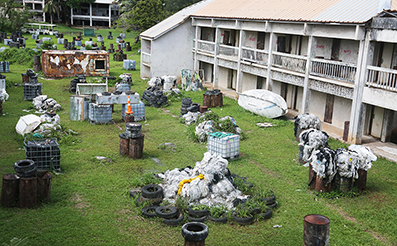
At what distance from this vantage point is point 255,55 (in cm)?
2297

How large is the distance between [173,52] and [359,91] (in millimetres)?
16643

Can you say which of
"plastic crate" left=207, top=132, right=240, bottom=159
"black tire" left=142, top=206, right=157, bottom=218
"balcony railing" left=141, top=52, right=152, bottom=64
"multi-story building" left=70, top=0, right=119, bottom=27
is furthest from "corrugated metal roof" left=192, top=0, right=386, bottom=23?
"multi-story building" left=70, top=0, right=119, bottom=27

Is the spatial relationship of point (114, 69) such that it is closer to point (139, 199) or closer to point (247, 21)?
point (247, 21)

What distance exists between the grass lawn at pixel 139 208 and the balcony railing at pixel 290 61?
3675 millimetres

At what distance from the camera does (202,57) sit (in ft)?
94.6

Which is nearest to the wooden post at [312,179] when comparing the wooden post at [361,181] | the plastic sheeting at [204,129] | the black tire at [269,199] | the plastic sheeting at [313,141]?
the wooden post at [361,181]

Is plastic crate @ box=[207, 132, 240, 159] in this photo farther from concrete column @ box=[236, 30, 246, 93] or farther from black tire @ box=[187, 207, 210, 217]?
concrete column @ box=[236, 30, 246, 93]

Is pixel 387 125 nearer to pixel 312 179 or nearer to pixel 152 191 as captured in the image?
pixel 312 179

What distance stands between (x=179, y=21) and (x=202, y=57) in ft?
10.4

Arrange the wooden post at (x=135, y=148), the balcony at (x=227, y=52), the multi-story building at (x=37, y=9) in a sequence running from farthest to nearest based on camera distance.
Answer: the multi-story building at (x=37, y=9) < the balcony at (x=227, y=52) < the wooden post at (x=135, y=148)

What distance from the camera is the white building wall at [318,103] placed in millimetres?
19719

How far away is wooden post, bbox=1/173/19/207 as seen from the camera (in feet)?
30.5

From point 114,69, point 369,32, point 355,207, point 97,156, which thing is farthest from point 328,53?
point 114,69

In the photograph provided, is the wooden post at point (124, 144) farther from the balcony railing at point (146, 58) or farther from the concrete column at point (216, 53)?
the balcony railing at point (146, 58)
